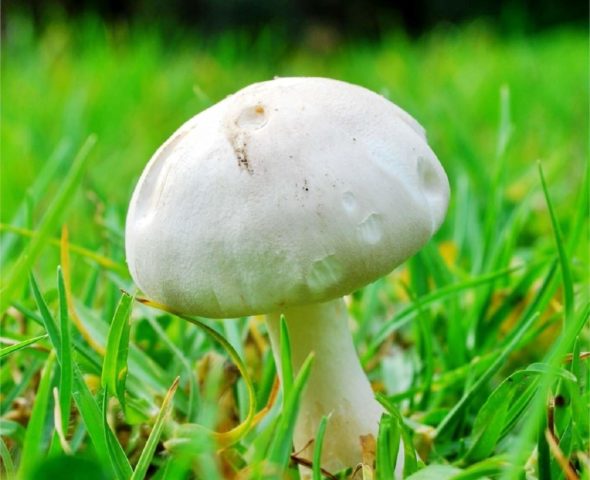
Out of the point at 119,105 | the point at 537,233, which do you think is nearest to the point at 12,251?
the point at 537,233

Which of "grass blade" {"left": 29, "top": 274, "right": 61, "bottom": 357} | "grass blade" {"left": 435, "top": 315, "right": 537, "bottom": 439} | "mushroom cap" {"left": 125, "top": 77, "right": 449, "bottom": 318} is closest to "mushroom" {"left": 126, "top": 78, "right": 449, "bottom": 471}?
"mushroom cap" {"left": 125, "top": 77, "right": 449, "bottom": 318}

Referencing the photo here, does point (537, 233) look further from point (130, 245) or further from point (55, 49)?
point (55, 49)

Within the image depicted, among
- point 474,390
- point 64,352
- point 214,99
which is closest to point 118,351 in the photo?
point 64,352

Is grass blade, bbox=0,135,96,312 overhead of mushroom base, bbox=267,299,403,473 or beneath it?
overhead

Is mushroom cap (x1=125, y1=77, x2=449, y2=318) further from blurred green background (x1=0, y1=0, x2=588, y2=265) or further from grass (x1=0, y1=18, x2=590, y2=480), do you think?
blurred green background (x1=0, y1=0, x2=588, y2=265)

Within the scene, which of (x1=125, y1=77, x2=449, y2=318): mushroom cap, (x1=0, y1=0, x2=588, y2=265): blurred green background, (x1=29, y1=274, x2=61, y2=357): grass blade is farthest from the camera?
(x1=0, y1=0, x2=588, y2=265): blurred green background

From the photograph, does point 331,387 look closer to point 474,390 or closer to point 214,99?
point 474,390
